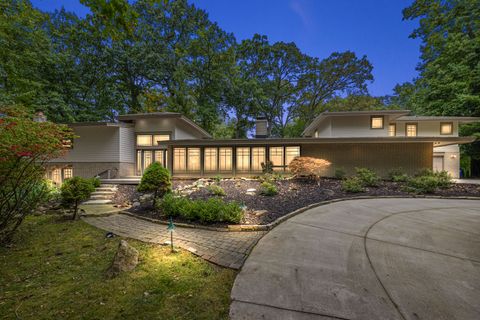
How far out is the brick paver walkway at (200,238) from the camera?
11.5 feet

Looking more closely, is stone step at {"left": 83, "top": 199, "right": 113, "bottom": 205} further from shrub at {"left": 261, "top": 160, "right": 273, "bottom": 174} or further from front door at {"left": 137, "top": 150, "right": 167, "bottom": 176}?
shrub at {"left": 261, "top": 160, "right": 273, "bottom": 174}

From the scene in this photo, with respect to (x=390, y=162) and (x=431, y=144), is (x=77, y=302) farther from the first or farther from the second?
(x=431, y=144)

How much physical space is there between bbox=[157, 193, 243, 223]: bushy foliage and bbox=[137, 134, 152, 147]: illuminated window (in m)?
9.22

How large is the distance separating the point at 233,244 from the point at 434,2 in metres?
28.7

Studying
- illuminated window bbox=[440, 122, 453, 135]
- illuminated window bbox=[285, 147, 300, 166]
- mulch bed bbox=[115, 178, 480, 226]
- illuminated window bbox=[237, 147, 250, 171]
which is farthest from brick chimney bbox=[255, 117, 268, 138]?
illuminated window bbox=[440, 122, 453, 135]

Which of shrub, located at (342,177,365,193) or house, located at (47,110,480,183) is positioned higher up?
house, located at (47,110,480,183)

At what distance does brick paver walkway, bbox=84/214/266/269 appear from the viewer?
11.5ft

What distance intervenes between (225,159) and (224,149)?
64 centimetres

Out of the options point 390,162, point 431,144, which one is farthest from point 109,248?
point 431,144

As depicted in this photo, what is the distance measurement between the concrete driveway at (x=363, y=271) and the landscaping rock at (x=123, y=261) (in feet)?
5.54

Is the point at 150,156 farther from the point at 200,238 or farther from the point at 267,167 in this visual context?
the point at 200,238

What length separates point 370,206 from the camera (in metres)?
6.95

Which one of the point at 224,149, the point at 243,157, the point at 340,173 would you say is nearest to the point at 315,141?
the point at 340,173

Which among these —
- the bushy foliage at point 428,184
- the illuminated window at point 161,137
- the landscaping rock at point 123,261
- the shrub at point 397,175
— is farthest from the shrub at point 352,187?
the illuminated window at point 161,137
